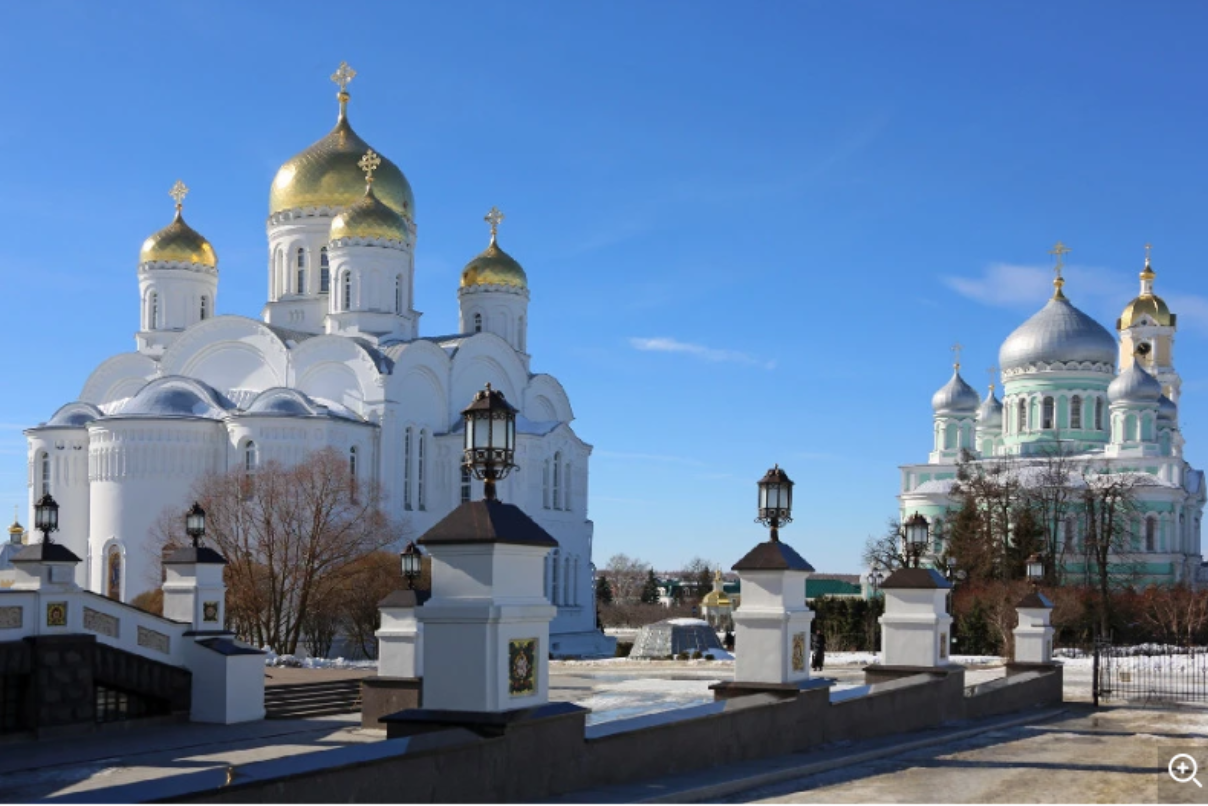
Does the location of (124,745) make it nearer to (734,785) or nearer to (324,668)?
(734,785)

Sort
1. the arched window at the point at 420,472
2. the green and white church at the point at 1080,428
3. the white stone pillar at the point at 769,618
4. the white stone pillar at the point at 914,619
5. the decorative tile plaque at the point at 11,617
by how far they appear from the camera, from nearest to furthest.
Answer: the white stone pillar at the point at 769,618 → the decorative tile plaque at the point at 11,617 → the white stone pillar at the point at 914,619 → the arched window at the point at 420,472 → the green and white church at the point at 1080,428

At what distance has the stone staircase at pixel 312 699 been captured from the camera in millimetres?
21828

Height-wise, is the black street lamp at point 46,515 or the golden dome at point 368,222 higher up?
the golden dome at point 368,222

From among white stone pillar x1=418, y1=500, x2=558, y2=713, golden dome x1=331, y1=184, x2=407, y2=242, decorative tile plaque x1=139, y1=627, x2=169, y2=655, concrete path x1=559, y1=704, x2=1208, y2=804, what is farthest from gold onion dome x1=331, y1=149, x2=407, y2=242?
white stone pillar x1=418, y1=500, x2=558, y2=713

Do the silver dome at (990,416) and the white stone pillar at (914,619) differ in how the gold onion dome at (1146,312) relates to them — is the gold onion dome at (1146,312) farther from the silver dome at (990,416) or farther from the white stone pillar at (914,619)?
the white stone pillar at (914,619)

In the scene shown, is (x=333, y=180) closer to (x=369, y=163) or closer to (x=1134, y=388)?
(x=369, y=163)

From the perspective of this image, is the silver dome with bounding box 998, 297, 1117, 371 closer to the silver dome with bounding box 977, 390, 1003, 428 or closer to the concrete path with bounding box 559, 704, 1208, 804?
the silver dome with bounding box 977, 390, 1003, 428

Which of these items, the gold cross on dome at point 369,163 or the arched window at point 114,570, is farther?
the gold cross on dome at point 369,163

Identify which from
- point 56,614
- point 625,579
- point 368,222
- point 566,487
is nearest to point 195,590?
point 56,614

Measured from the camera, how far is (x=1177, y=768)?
13.7 m

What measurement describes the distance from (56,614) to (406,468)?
2965cm

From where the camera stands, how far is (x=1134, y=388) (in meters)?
68.4

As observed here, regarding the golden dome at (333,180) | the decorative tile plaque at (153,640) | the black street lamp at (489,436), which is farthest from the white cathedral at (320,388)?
the black street lamp at (489,436)

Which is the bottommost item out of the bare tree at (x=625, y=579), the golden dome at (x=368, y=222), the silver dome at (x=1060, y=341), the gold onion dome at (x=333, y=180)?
the bare tree at (x=625, y=579)
